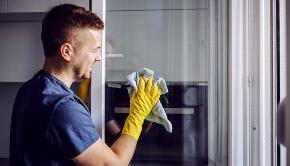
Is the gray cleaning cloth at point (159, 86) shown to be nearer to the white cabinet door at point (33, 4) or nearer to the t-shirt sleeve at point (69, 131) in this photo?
the t-shirt sleeve at point (69, 131)

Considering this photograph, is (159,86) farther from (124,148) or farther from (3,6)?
(3,6)

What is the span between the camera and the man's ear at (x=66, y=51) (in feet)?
3.58

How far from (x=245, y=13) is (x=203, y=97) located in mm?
428

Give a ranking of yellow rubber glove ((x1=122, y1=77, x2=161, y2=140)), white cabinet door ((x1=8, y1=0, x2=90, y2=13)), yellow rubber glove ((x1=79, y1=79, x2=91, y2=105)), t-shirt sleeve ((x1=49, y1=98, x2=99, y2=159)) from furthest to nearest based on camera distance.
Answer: white cabinet door ((x1=8, y1=0, x2=90, y2=13)) → yellow rubber glove ((x1=79, y1=79, x2=91, y2=105)) → yellow rubber glove ((x1=122, y1=77, x2=161, y2=140)) → t-shirt sleeve ((x1=49, y1=98, x2=99, y2=159))

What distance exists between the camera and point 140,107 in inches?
47.2

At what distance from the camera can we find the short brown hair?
3.59ft

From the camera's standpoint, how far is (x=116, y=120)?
51.8 inches

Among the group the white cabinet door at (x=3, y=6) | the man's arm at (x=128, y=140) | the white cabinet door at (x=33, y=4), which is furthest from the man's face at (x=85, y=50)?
the white cabinet door at (x=3, y=6)

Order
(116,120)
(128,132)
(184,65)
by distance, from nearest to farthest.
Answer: (128,132) → (116,120) → (184,65)

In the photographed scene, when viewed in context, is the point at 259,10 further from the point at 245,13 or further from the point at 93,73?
the point at 93,73

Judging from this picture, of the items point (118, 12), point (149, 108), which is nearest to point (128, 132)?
point (149, 108)

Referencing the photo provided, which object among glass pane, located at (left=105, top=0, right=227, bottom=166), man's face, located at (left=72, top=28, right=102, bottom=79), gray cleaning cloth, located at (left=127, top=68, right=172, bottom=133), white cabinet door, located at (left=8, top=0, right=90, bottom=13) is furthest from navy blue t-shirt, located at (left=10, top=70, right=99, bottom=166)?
white cabinet door, located at (left=8, top=0, right=90, bottom=13)

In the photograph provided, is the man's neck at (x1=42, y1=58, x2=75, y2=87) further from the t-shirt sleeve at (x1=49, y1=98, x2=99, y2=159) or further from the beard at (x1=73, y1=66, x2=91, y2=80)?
the t-shirt sleeve at (x1=49, y1=98, x2=99, y2=159)

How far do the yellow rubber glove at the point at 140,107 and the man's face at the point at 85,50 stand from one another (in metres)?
0.22
